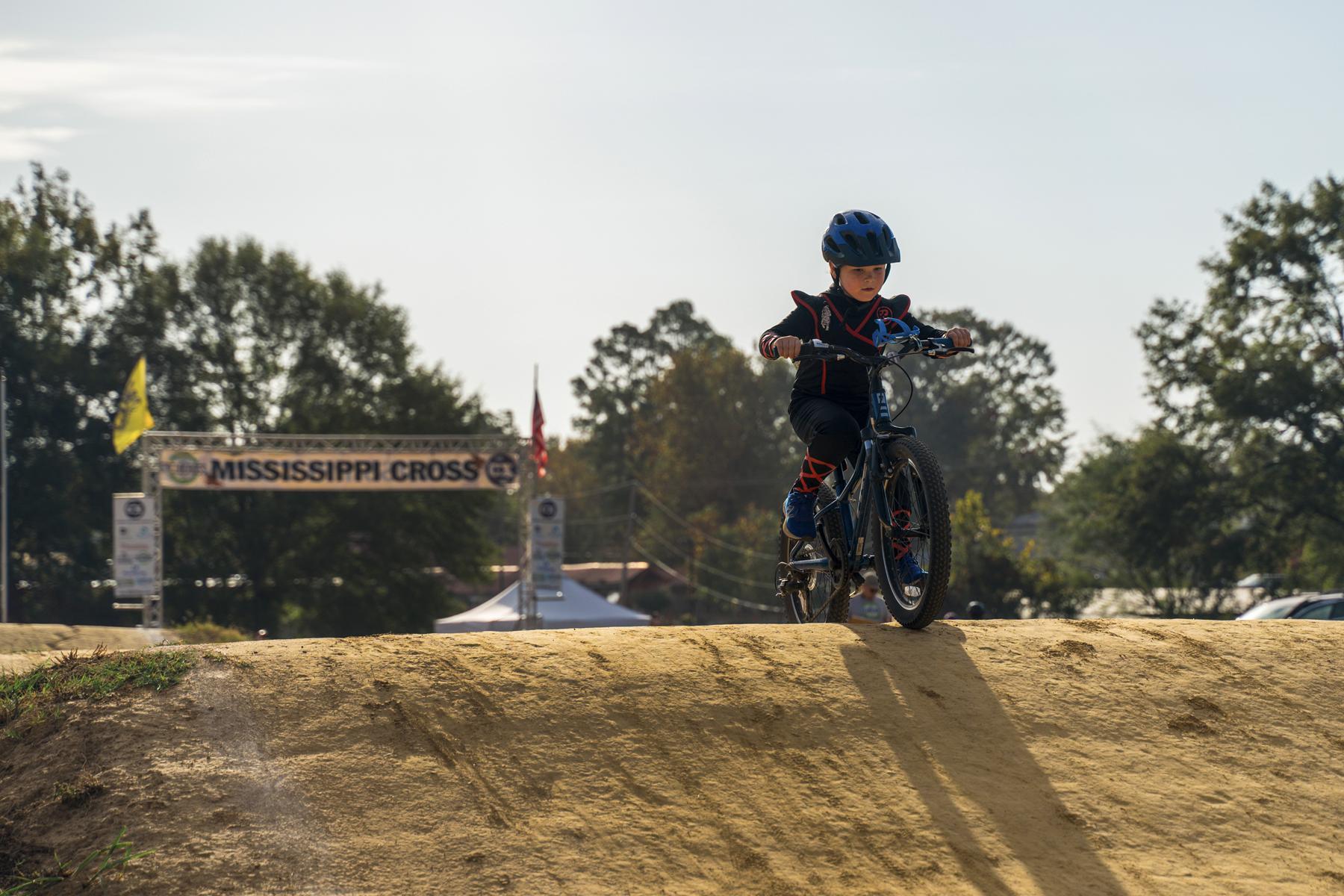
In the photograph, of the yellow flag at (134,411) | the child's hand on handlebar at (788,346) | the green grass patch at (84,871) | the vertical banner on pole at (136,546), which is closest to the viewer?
A: the green grass patch at (84,871)

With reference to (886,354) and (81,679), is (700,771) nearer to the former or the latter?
(886,354)

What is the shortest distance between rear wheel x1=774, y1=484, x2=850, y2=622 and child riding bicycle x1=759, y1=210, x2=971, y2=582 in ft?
0.97

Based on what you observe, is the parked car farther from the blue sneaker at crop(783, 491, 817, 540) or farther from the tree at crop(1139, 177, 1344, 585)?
the tree at crop(1139, 177, 1344, 585)

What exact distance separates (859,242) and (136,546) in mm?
22905

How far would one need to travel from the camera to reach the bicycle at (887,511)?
6.91 metres

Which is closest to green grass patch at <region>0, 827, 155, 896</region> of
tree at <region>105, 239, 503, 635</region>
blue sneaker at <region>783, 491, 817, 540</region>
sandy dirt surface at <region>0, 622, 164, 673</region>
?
blue sneaker at <region>783, 491, 817, 540</region>

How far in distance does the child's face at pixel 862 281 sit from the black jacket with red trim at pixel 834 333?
37mm

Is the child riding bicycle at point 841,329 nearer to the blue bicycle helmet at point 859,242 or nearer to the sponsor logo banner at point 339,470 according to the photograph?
the blue bicycle helmet at point 859,242

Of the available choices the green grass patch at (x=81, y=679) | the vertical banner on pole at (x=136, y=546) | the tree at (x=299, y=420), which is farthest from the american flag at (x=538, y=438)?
the green grass patch at (x=81, y=679)

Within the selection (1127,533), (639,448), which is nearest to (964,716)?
(1127,533)

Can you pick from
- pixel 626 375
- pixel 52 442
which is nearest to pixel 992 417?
pixel 626 375

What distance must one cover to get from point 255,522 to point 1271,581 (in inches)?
1488

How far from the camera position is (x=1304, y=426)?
4503cm

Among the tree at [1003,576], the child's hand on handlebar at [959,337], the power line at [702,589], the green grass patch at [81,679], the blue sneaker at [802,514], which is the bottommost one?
the power line at [702,589]
